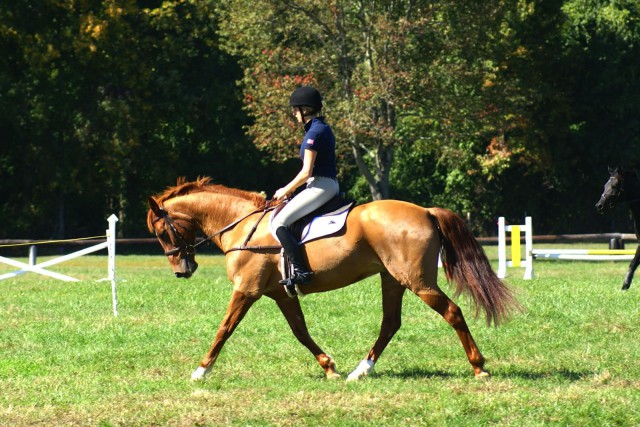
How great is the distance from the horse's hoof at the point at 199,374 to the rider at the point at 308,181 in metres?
1.16

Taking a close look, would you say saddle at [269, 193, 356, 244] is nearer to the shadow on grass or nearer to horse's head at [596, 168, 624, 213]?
the shadow on grass

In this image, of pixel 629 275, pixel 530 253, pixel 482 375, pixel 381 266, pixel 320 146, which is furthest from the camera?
pixel 530 253

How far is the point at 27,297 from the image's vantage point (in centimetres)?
1903

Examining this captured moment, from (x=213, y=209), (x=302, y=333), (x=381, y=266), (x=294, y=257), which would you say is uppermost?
(x=213, y=209)

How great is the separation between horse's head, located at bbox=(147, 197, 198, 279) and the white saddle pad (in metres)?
1.28

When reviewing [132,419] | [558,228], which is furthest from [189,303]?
[558,228]

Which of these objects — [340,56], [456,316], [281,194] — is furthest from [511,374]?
[340,56]

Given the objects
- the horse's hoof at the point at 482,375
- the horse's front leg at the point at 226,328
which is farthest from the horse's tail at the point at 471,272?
the horse's front leg at the point at 226,328

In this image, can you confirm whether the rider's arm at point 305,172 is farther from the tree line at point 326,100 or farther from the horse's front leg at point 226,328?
the tree line at point 326,100

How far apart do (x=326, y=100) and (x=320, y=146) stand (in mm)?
27365

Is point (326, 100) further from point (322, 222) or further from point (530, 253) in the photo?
point (322, 222)

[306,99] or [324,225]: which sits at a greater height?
[306,99]

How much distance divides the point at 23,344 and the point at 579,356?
6661 mm

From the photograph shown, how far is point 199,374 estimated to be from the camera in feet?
34.7
